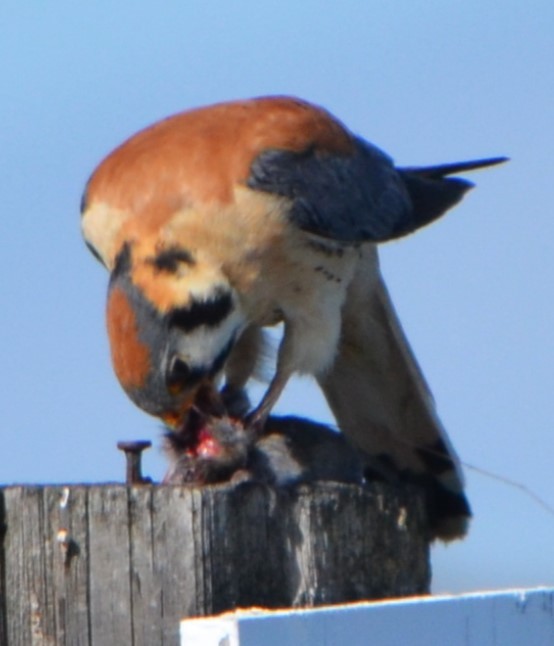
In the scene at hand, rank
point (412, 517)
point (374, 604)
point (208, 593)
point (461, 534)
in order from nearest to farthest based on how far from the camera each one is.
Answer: point (374, 604)
point (208, 593)
point (412, 517)
point (461, 534)

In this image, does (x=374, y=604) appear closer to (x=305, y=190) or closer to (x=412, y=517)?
(x=412, y=517)

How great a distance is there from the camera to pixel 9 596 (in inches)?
97.1

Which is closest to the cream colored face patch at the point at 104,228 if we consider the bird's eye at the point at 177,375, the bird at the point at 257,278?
the bird at the point at 257,278

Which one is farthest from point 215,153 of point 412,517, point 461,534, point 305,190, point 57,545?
point 57,545

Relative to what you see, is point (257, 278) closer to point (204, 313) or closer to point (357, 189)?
point (204, 313)

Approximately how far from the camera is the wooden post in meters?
2.38

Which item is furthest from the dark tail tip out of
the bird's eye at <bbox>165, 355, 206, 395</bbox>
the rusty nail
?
the rusty nail

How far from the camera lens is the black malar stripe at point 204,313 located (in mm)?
4199

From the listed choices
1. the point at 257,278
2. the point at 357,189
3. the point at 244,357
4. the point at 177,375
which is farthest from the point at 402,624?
the point at 357,189

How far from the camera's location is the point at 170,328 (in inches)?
163

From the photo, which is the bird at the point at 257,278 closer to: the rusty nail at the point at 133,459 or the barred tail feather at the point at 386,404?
the barred tail feather at the point at 386,404

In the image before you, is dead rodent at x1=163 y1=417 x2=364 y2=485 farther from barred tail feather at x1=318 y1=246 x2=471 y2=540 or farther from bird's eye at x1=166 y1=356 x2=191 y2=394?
barred tail feather at x1=318 y1=246 x2=471 y2=540

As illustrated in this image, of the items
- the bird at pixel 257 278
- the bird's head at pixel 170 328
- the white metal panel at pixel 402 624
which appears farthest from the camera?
the bird at pixel 257 278

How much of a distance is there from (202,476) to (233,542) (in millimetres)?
939
